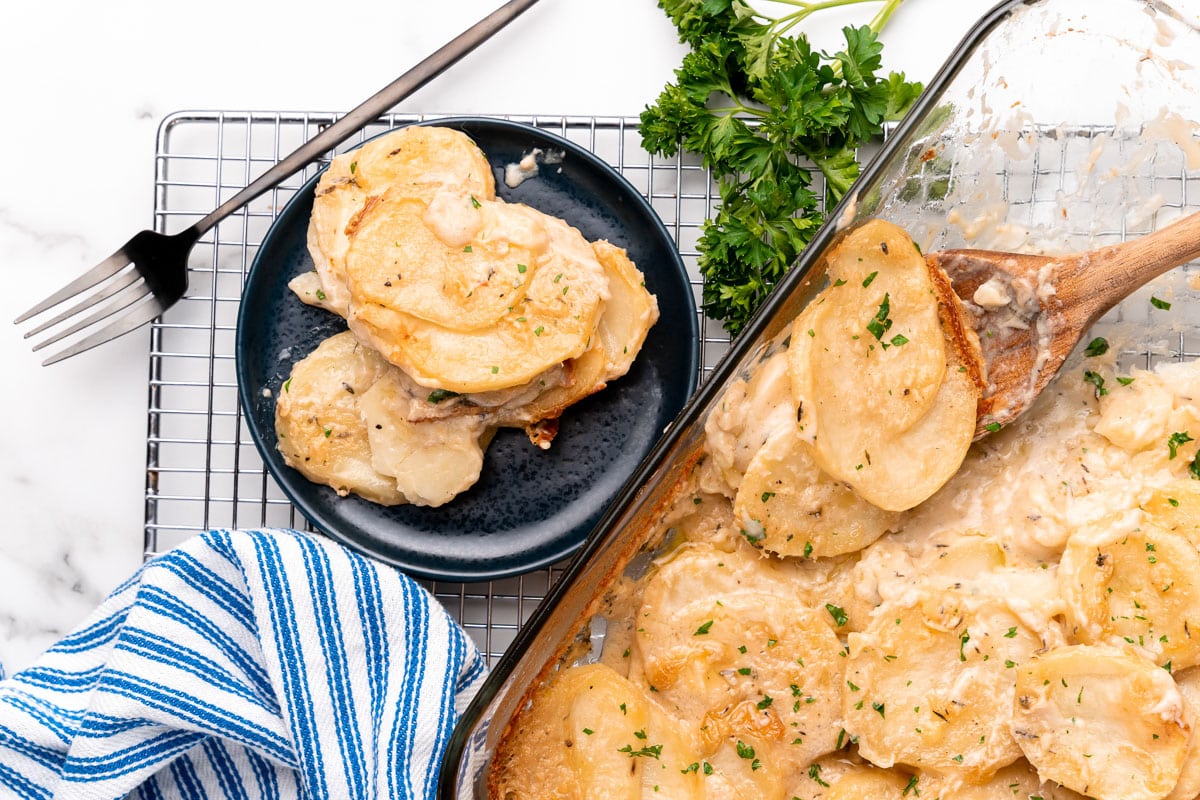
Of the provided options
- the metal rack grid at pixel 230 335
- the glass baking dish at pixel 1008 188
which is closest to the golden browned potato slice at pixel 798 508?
the glass baking dish at pixel 1008 188

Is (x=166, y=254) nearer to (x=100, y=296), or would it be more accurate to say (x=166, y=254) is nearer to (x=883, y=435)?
(x=100, y=296)

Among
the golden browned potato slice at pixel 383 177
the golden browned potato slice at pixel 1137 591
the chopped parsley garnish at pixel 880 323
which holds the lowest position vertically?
the golden browned potato slice at pixel 1137 591

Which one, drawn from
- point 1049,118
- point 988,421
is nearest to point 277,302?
point 988,421

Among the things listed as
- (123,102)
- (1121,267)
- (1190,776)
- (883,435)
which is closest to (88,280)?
(123,102)

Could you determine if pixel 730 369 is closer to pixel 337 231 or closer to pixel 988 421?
pixel 988 421

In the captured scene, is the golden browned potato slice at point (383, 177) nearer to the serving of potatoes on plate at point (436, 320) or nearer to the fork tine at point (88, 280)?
the serving of potatoes on plate at point (436, 320)
